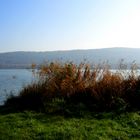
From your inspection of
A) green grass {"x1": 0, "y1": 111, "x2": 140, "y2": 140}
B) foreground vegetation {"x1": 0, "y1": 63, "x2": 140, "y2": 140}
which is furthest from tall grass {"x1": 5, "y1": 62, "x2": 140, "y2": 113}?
green grass {"x1": 0, "y1": 111, "x2": 140, "y2": 140}

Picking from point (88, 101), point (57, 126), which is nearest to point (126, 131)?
point (57, 126)

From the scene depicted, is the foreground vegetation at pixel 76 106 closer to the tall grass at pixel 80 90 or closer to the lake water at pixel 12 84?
the tall grass at pixel 80 90

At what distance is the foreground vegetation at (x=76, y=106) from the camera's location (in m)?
9.10

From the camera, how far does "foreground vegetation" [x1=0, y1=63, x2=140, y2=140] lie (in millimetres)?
9102

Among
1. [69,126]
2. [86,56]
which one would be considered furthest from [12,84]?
[69,126]

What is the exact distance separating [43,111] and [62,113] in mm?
665

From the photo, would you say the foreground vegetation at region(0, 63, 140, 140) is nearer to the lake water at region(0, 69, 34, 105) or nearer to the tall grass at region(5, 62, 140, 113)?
the tall grass at region(5, 62, 140, 113)

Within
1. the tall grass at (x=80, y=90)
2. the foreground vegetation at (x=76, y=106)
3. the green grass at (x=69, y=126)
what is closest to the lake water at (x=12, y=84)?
the tall grass at (x=80, y=90)

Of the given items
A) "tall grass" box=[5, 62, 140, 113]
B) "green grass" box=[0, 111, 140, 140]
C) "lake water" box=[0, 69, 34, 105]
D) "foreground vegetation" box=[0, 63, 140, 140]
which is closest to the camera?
"green grass" box=[0, 111, 140, 140]

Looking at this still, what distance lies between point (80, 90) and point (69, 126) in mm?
3339

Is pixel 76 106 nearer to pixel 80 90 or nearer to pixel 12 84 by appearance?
pixel 80 90

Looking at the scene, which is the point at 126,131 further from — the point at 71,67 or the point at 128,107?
the point at 71,67

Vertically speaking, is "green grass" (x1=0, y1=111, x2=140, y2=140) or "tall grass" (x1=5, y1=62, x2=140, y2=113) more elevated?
"tall grass" (x1=5, y1=62, x2=140, y2=113)

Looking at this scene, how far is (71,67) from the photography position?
44.6ft
